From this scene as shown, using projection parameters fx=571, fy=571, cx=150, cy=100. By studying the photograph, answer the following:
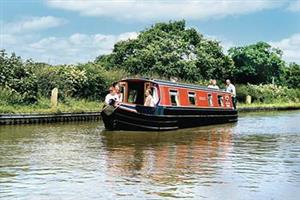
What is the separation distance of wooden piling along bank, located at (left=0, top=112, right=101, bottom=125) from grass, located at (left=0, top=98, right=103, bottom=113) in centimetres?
32

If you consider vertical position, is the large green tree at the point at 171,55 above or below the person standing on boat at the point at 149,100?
above

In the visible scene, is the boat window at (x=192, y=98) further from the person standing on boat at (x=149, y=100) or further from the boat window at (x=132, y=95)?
the person standing on boat at (x=149, y=100)

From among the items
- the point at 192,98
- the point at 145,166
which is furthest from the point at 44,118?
the point at 145,166

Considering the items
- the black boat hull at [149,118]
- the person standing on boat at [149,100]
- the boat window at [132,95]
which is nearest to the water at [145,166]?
the black boat hull at [149,118]

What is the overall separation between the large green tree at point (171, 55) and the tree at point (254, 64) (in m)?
5.88

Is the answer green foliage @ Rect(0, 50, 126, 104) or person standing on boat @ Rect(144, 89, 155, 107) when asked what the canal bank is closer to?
green foliage @ Rect(0, 50, 126, 104)

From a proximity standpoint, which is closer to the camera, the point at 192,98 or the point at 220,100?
the point at 192,98

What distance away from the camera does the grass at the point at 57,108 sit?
20984 mm

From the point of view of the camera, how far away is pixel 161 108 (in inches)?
723

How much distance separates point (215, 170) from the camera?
984 centimetres

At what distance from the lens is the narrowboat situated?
57.5 feet

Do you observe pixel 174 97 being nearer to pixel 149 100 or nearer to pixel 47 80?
pixel 149 100

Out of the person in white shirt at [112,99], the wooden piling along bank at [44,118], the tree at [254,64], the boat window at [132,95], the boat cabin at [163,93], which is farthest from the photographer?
the tree at [254,64]

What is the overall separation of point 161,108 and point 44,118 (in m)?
4.90
